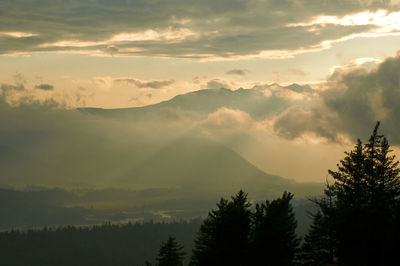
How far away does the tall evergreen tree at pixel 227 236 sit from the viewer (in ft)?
181

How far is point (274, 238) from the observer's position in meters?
53.9

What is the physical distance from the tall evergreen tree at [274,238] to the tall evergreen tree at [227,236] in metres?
1.37

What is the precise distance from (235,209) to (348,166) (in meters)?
12.9

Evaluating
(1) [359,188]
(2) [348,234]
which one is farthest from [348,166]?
(2) [348,234]

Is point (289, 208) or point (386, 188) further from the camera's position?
point (289, 208)

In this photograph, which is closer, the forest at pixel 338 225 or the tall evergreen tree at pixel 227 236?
the forest at pixel 338 225

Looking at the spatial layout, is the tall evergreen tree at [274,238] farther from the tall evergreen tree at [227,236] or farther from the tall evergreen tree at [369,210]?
the tall evergreen tree at [369,210]

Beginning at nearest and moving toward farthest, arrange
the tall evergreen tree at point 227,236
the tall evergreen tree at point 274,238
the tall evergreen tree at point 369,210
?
the tall evergreen tree at point 369,210
the tall evergreen tree at point 274,238
the tall evergreen tree at point 227,236

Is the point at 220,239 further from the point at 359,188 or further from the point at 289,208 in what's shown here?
the point at 359,188

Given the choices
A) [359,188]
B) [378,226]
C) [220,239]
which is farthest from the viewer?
[220,239]

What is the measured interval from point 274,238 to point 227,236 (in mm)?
5188

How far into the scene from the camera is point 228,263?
2175 inches

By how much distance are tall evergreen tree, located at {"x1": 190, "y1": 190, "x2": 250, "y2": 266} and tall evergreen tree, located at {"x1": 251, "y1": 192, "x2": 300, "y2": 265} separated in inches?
53.9

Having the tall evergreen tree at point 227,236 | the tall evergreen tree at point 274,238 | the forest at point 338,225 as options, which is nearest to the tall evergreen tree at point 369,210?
the forest at point 338,225
